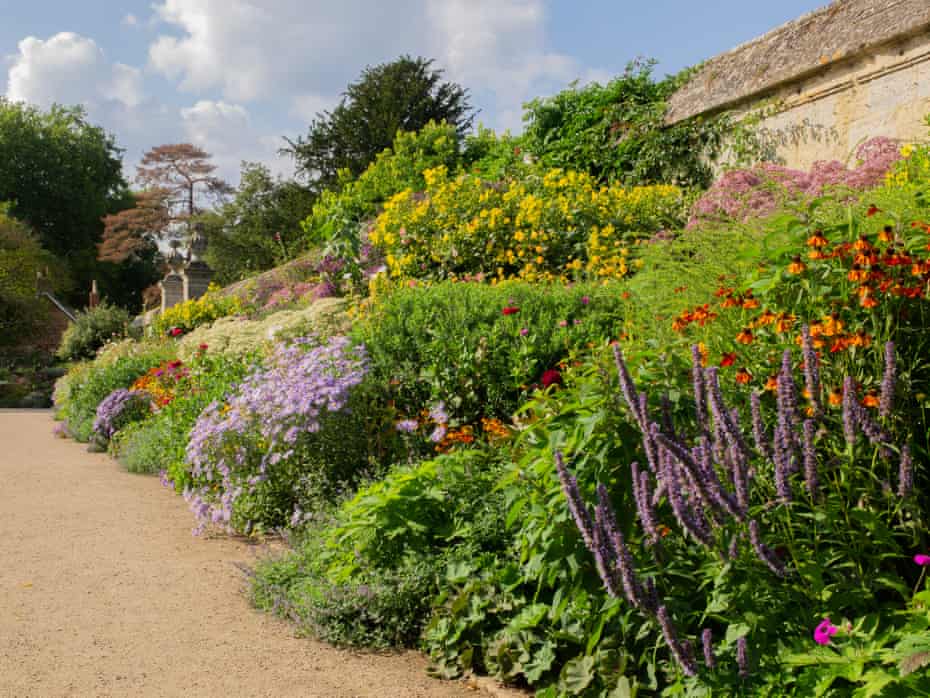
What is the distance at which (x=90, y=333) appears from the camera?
2042 cm

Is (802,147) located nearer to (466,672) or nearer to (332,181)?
(466,672)

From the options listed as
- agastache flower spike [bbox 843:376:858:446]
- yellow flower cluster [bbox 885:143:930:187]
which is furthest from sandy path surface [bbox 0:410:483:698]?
yellow flower cluster [bbox 885:143:930:187]

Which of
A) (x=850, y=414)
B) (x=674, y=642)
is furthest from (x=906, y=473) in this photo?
(x=674, y=642)

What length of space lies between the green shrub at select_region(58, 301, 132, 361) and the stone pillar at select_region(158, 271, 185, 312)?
1954mm

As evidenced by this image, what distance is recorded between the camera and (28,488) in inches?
275

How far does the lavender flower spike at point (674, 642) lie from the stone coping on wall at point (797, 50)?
8.25 meters

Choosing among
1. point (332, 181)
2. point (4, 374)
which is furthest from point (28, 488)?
point (332, 181)

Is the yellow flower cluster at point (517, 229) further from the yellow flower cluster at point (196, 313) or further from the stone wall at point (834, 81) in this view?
the yellow flower cluster at point (196, 313)

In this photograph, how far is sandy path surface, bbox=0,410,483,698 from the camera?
307 centimetres

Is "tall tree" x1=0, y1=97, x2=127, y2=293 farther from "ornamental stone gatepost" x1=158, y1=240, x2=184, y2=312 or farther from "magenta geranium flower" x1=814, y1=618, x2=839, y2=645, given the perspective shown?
"magenta geranium flower" x1=814, y1=618, x2=839, y2=645

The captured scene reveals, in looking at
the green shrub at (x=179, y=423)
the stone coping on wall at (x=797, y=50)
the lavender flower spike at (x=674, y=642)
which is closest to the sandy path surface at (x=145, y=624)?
the green shrub at (x=179, y=423)

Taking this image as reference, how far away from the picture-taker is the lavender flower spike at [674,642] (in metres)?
1.97

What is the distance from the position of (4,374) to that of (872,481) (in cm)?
2197

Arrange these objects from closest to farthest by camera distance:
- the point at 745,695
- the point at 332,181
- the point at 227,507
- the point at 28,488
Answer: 1. the point at 745,695
2. the point at 227,507
3. the point at 28,488
4. the point at 332,181
